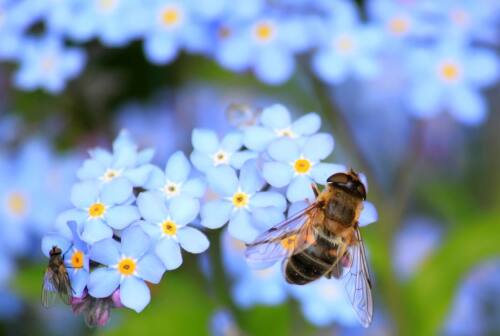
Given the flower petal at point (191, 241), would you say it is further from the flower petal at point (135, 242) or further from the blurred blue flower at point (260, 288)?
the blurred blue flower at point (260, 288)

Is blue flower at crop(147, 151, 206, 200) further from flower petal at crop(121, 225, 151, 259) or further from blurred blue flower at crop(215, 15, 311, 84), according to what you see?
blurred blue flower at crop(215, 15, 311, 84)

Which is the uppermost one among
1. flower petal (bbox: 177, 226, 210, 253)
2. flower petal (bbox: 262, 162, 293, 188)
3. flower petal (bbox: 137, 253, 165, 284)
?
flower petal (bbox: 262, 162, 293, 188)

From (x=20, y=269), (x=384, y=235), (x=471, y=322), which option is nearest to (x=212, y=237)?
(x=384, y=235)

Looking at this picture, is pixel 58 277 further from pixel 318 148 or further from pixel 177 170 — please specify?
pixel 318 148

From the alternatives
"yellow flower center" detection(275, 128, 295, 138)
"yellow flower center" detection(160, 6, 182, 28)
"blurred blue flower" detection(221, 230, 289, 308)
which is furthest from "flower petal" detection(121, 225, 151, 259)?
"yellow flower center" detection(160, 6, 182, 28)

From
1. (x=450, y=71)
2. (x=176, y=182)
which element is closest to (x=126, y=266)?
(x=176, y=182)

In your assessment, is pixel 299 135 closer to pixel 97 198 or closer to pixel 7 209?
pixel 97 198
